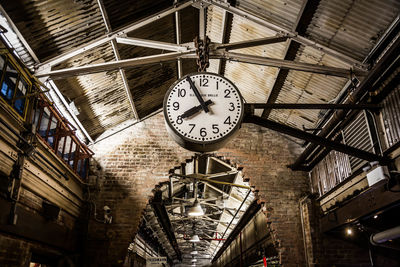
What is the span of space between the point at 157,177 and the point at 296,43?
4353 millimetres

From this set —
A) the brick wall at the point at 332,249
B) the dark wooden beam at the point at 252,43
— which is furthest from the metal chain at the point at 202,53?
the brick wall at the point at 332,249

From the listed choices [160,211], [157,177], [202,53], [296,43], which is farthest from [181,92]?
[160,211]

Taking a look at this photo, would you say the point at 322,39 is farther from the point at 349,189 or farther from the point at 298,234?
the point at 298,234

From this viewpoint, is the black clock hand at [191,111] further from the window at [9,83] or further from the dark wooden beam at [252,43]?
the window at [9,83]

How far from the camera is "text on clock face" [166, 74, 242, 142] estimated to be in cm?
334

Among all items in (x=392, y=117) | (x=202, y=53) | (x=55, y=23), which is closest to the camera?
(x=202, y=53)

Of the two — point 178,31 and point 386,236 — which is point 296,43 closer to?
point 178,31

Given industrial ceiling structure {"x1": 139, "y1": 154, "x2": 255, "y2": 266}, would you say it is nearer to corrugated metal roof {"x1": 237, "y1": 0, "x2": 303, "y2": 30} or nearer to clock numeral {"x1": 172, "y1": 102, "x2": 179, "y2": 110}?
corrugated metal roof {"x1": 237, "y1": 0, "x2": 303, "y2": 30}

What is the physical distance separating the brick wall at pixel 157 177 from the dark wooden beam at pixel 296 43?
155cm

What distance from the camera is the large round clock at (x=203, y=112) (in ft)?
10.9

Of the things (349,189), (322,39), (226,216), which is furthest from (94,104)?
(226,216)

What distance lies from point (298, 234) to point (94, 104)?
5.32m

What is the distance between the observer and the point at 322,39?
5.31 metres

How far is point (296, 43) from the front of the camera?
18.7ft
